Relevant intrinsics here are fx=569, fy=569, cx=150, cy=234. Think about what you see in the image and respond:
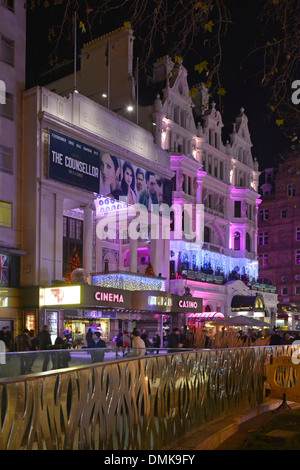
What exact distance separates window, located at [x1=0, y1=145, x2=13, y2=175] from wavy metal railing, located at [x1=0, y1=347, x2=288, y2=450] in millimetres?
24748

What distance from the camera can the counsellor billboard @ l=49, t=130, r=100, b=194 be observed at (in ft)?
110

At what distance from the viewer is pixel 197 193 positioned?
168ft

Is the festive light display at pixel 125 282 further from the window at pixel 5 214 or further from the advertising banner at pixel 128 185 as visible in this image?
the window at pixel 5 214

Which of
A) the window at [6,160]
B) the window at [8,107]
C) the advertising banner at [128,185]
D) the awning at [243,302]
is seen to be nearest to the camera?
the window at [6,160]

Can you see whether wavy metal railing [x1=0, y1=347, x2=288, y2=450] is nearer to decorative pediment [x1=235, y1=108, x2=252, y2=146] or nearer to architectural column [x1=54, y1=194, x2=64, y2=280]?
architectural column [x1=54, y1=194, x2=64, y2=280]

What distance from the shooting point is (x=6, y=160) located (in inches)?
1287

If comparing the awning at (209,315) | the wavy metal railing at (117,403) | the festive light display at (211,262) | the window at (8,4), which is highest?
the window at (8,4)

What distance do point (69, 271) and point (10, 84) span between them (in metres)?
11.6

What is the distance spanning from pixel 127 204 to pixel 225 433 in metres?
30.2

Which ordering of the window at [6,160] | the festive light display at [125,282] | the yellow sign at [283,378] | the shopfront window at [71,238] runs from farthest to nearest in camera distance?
1. the shopfront window at [71,238]
2. the festive light display at [125,282]
3. the window at [6,160]
4. the yellow sign at [283,378]

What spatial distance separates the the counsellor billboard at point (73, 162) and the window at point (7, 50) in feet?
15.7

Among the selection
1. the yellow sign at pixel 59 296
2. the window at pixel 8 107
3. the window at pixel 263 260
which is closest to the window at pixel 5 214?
the yellow sign at pixel 59 296

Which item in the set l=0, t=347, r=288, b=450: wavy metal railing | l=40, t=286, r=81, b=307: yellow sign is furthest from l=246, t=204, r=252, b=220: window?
l=0, t=347, r=288, b=450: wavy metal railing

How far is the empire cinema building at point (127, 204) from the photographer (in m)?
33.0
